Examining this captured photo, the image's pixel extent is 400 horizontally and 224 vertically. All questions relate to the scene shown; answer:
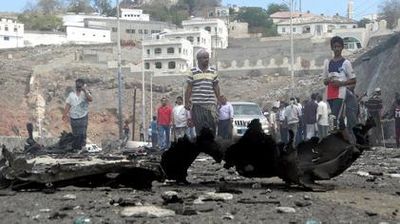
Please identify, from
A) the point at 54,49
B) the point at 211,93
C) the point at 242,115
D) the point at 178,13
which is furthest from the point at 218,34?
the point at 211,93

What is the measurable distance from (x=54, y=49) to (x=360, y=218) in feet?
352

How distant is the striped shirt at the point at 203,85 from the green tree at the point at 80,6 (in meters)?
171

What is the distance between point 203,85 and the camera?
10258 millimetres

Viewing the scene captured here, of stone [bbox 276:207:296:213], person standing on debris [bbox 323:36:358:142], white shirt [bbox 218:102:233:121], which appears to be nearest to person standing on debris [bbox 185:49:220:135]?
person standing on debris [bbox 323:36:358:142]

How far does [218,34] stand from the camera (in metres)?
125

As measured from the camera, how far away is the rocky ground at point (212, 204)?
498 centimetres

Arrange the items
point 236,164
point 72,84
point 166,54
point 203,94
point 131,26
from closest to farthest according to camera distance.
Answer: point 236,164 < point 203,94 < point 72,84 < point 166,54 < point 131,26

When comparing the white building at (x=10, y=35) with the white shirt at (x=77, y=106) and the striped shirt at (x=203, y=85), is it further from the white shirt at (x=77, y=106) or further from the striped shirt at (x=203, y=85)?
the striped shirt at (x=203, y=85)

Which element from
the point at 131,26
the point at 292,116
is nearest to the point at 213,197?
the point at 292,116

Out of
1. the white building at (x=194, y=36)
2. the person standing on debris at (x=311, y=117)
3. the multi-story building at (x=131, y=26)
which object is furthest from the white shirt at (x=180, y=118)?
the multi-story building at (x=131, y=26)

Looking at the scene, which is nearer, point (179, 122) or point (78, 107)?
point (78, 107)

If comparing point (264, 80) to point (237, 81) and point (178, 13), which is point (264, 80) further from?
point (178, 13)

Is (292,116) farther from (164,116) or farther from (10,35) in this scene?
(10,35)

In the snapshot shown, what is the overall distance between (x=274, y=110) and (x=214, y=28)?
105m
